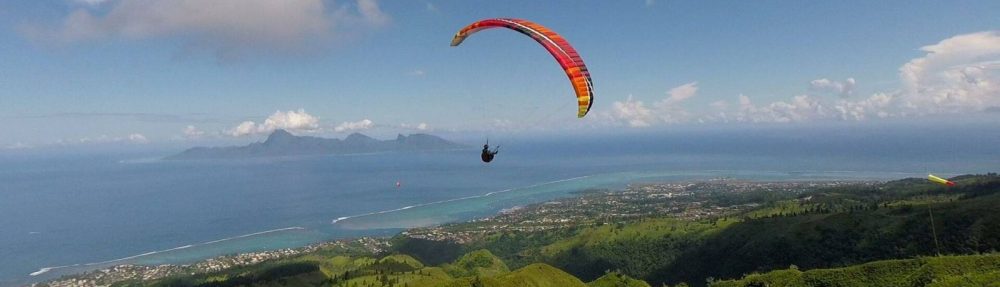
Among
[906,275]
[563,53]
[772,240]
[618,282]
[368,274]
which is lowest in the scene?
[368,274]

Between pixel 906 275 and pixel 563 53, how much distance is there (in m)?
40.4

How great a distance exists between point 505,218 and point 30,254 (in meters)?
166

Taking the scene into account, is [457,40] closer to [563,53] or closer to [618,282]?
[563,53]

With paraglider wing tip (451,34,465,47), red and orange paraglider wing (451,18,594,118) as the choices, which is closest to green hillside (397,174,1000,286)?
red and orange paraglider wing (451,18,594,118)

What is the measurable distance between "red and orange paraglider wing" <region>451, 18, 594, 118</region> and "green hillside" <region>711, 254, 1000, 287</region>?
32.5m

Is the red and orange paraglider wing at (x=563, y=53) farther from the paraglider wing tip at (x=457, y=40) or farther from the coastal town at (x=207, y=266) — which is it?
the coastal town at (x=207, y=266)

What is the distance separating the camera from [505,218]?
7441 inches

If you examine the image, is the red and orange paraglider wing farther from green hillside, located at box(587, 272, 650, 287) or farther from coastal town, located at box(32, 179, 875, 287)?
coastal town, located at box(32, 179, 875, 287)

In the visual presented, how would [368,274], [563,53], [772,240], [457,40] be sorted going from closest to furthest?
[563,53] → [457,40] → [772,240] → [368,274]

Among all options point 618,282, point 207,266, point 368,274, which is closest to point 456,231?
point 368,274

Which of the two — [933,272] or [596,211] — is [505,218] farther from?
[933,272]

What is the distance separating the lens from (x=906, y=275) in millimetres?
44344

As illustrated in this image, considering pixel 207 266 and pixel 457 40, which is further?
pixel 207 266

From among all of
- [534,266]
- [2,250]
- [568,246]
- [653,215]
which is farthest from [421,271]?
[2,250]
